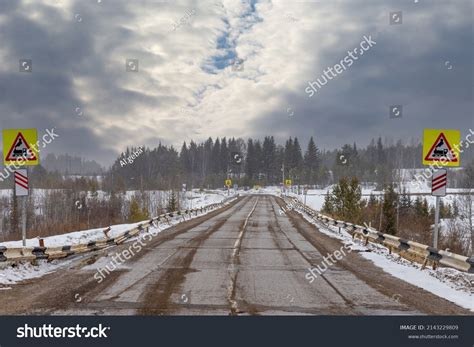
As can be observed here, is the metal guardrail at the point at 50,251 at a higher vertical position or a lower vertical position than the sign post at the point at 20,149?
lower

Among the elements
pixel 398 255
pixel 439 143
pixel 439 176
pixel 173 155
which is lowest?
pixel 398 255

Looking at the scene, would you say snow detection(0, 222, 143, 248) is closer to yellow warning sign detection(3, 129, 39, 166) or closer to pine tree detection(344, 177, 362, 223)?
yellow warning sign detection(3, 129, 39, 166)

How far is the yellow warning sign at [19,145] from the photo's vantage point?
12.5 metres

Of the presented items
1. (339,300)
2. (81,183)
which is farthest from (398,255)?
(81,183)

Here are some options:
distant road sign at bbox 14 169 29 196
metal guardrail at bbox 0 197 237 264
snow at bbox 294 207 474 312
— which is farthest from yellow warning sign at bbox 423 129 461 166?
distant road sign at bbox 14 169 29 196

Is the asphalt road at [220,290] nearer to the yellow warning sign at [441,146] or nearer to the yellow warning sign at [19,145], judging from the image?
the yellow warning sign at [19,145]

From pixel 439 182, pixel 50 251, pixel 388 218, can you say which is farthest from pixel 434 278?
pixel 388 218

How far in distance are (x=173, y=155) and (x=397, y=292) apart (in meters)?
149

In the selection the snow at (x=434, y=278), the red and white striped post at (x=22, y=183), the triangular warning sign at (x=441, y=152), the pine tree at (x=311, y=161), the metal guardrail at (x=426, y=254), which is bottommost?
the snow at (x=434, y=278)

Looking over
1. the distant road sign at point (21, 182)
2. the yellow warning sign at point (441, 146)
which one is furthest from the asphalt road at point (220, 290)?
the yellow warning sign at point (441, 146)

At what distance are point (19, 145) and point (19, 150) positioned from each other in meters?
0.16

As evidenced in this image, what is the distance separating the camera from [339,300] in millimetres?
8219
